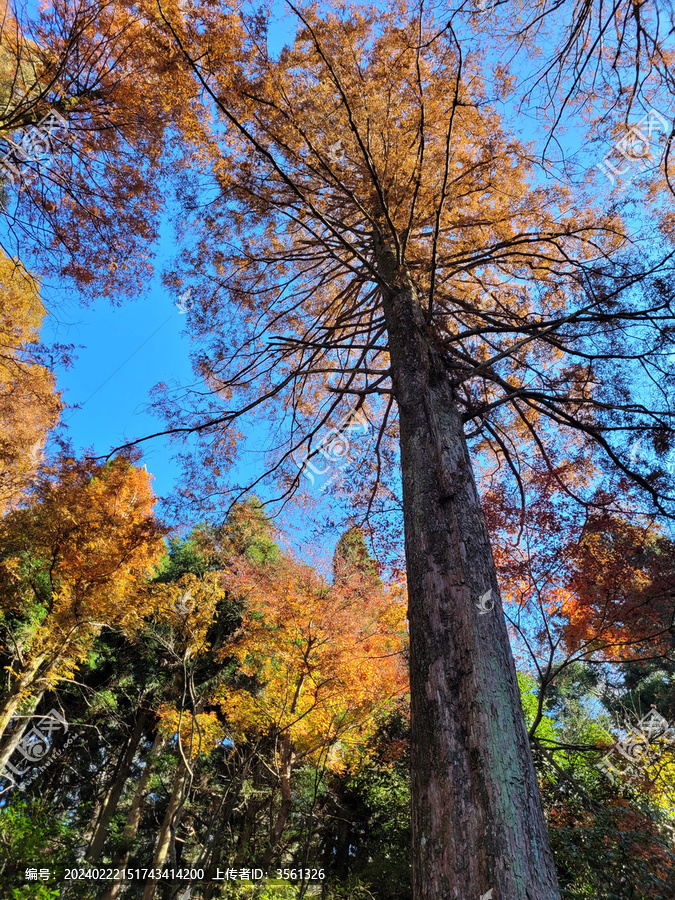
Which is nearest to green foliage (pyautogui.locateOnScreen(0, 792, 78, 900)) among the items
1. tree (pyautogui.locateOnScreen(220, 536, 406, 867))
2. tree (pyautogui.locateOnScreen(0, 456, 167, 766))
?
tree (pyautogui.locateOnScreen(0, 456, 167, 766))

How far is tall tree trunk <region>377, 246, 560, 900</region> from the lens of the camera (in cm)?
134

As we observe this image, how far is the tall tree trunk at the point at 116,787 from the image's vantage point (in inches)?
479

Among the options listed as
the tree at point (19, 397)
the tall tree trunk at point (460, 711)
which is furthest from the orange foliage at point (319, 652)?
the tall tree trunk at point (460, 711)

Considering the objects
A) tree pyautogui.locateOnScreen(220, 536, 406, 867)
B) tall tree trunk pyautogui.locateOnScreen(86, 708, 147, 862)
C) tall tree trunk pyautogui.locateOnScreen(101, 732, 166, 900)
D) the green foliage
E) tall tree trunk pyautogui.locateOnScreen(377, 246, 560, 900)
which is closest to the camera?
tall tree trunk pyautogui.locateOnScreen(377, 246, 560, 900)

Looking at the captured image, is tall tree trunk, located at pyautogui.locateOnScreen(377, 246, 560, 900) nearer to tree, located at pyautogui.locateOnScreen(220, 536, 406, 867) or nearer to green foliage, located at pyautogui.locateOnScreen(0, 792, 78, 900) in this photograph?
tree, located at pyautogui.locateOnScreen(220, 536, 406, 867)

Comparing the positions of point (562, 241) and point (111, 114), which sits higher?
point (562, 241)

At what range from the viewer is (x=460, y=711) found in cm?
164

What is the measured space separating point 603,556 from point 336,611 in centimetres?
471

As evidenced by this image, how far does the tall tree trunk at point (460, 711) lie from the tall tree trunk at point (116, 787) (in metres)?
15.0

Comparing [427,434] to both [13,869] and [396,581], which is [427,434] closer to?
[396,581]

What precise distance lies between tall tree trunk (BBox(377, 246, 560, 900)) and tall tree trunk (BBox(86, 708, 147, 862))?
49.3 ft

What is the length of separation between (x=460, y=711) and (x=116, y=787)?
16672 millimetres

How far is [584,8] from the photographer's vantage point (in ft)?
9.43

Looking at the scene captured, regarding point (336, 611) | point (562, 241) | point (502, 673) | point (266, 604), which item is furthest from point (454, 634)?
point (266, 604)
